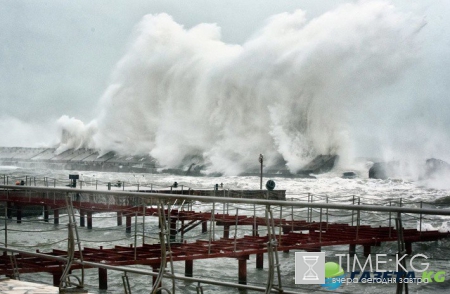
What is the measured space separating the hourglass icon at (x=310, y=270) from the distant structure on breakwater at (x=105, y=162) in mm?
66599

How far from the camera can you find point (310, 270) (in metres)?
3.93

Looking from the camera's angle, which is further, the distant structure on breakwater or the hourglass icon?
the distant structure on breakwater

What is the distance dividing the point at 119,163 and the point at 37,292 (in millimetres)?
83394

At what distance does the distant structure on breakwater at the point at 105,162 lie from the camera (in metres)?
71.6

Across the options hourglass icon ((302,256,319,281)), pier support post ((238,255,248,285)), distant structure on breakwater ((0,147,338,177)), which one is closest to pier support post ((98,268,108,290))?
pier support post ((238,255,248,285))

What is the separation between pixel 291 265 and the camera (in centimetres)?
1356

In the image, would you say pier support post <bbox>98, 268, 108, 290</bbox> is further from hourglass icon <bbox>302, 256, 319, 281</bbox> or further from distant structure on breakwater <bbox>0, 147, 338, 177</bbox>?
distant structure on breakwater <bbox>0, 147, 338, 177</bbox>

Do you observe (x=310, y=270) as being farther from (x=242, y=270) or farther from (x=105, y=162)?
(x=105, y=162)

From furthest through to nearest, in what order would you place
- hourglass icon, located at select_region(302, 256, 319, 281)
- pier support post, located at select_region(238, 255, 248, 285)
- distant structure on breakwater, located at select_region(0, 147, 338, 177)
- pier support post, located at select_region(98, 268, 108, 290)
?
distant structure on breakwater, located at select_region(0, 147, 338, 177), pier support post, located at select_region(238, 255, 248, 285), pier support post, located at select_region(98, 268, 108, 290), hourglass icon, located at select_region(302, 256, 319, 281)

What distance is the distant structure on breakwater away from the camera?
235 feet

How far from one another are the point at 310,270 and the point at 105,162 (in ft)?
284

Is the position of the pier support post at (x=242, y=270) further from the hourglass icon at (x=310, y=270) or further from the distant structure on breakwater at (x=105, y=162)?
the distant structure on breakwater at (x=105, y=162)

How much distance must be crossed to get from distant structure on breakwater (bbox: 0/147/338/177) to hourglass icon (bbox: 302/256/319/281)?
66599 millimetres

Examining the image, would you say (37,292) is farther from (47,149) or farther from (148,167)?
(47,149)
